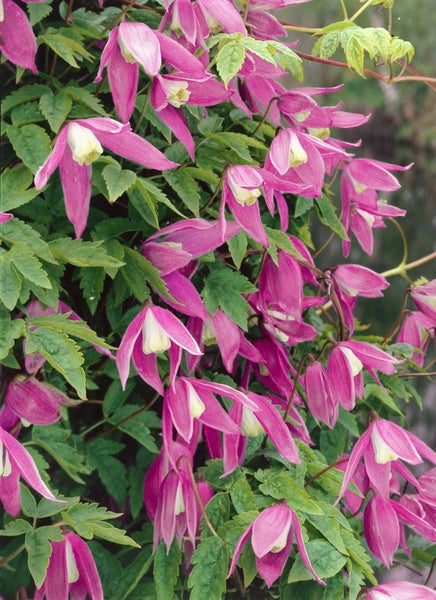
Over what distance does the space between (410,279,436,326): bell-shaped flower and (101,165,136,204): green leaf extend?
0.36 meters

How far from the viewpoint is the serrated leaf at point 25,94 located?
765mm

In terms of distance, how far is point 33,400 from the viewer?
2.42 ft

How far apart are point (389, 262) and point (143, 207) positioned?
554 cm

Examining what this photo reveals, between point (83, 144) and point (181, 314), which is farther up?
point (83, 144)

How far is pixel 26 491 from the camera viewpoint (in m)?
0.75

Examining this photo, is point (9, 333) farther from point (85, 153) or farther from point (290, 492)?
point (290, 492)

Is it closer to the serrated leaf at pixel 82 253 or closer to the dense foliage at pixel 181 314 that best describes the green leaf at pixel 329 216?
the dense foliage at pixel 181 314

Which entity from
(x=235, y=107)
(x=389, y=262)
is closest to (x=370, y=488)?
(x=235, y=107)

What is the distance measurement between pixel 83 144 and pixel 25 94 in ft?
0.45

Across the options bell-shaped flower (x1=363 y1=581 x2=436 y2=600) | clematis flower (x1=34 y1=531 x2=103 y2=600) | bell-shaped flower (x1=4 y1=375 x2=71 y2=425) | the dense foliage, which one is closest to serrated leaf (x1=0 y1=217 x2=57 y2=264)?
the dense foliage

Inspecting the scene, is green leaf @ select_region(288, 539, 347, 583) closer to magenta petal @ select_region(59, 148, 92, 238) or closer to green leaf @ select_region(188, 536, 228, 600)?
green leaf @ select_region(188, 536, 228, 600)

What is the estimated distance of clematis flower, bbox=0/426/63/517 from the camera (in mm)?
657

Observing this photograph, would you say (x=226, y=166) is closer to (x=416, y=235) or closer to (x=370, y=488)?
(x=370, y=488)

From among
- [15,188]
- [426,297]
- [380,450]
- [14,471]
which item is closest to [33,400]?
[14,471]
